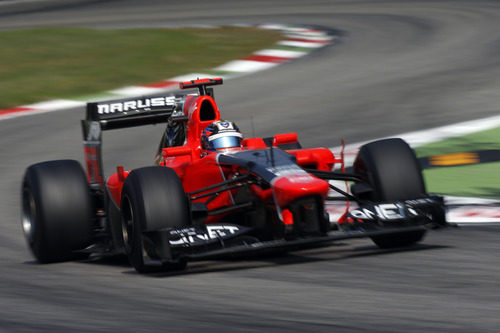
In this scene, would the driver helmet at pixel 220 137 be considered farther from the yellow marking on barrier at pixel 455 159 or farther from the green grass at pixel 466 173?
the yellow marking on barrier at pixel 455 159

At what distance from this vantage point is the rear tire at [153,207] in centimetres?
701

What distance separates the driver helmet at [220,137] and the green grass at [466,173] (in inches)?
105

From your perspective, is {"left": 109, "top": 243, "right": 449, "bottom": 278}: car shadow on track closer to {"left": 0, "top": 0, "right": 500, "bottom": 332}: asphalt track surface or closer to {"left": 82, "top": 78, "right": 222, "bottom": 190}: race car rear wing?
{"left": 0, "top": 0, "right": 500, "bottom": 332}: asphalt track surface

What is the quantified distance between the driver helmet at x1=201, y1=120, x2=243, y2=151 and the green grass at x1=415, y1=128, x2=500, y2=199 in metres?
2.66

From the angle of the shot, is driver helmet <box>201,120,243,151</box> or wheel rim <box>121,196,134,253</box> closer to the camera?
wheel rim <box>121,196,134,253</box>

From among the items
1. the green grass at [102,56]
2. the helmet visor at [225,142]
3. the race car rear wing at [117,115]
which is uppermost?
the green grass at [102,56]

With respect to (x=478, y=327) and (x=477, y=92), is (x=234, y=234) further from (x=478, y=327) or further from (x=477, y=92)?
(x=477, y=92)

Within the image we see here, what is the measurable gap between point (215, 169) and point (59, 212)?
1345mm

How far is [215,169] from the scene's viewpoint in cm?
787

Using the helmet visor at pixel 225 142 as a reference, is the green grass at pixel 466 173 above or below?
below

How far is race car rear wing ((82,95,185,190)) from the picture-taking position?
9156mm

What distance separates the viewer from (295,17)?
26406 millimetres

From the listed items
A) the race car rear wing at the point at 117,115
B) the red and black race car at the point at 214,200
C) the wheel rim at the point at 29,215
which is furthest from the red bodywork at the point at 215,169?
the wheel rim at the point at 29,215

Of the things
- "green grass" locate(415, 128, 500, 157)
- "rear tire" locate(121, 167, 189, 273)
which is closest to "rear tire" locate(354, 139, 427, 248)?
"rear tire" locate(121, 167, 189, 273)
